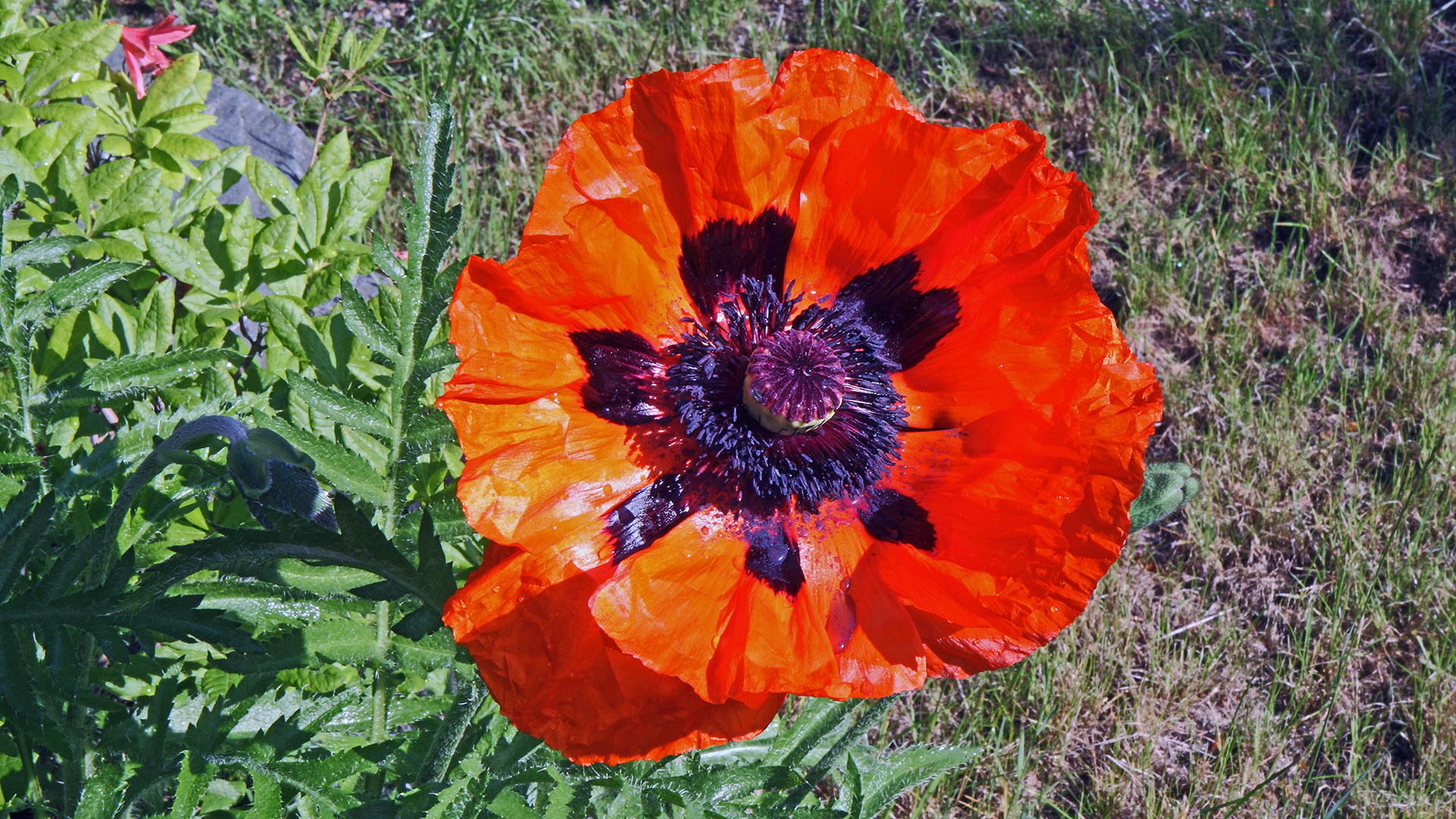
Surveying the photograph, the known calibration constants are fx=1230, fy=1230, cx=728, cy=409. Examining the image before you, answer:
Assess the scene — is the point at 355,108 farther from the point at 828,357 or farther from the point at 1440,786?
the point at 1440,786

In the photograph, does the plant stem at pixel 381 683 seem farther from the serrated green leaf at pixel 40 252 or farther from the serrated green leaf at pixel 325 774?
the serrated green leaf at pixel 40 252

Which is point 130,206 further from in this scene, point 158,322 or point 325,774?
point 325,774

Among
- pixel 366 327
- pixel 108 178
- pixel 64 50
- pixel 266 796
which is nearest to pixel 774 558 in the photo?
pixel 366 327

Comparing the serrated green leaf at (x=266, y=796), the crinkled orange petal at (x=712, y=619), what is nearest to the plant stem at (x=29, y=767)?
the serrated green leaf at (x=266, y=796)

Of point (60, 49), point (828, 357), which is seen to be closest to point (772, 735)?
point (828, 357)

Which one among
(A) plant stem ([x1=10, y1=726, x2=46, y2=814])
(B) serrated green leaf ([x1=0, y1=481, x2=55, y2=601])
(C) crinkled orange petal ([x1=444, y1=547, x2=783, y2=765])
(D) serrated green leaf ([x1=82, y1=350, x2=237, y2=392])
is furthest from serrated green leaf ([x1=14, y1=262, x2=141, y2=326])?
(C) crinkled orange petal ([x1=444, y1=547, x2=783, y2=765])

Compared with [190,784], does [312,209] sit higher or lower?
higher
